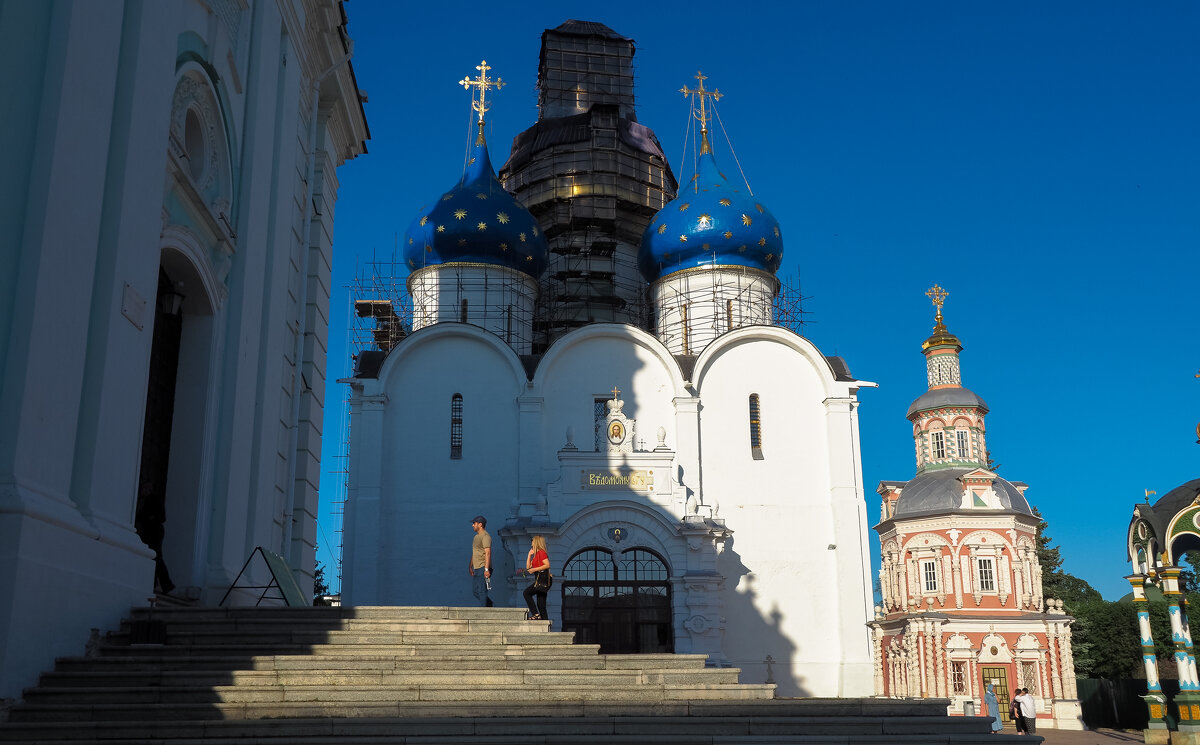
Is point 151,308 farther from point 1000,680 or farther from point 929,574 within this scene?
point 929,574

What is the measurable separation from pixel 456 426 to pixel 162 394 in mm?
12670

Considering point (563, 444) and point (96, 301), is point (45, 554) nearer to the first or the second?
point (96, 301)

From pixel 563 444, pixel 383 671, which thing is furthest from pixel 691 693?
pixel 563 444

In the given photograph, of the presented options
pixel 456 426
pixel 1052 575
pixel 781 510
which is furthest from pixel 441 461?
pixel 1052 575

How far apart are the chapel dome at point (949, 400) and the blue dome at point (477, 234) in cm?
1542

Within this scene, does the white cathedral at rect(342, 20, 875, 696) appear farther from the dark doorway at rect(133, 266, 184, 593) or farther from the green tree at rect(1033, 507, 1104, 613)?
the green tree at rect(1033, 507, 1104, 613)

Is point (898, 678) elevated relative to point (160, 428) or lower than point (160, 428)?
lower

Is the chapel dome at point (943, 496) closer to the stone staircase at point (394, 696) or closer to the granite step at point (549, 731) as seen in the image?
the stone staircase at point (394, 696)

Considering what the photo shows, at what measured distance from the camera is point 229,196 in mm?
10352

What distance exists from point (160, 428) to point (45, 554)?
3297 millimetres

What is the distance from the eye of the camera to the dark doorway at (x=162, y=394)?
29.9 feet

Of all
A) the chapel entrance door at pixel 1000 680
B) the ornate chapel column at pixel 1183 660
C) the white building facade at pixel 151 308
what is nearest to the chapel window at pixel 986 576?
the chapel entrance door at pixel 1000 680

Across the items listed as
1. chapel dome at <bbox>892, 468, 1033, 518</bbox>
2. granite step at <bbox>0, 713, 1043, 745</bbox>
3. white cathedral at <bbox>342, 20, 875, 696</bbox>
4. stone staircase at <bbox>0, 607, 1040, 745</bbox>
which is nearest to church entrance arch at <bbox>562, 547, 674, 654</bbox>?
white cathedral at <bbox>342, 20, 875, 696</bbox>

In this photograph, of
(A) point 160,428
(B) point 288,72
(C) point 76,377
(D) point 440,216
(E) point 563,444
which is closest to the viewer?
(C) point 76,377
